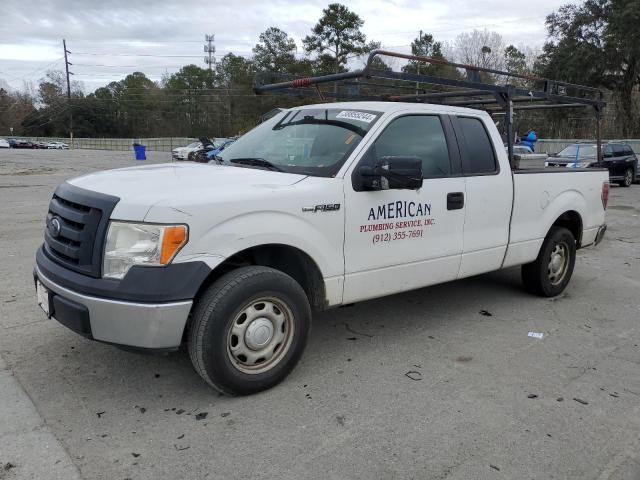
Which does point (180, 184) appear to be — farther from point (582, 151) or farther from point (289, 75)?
point (582, 151)

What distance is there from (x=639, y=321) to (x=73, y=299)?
484 centimetres

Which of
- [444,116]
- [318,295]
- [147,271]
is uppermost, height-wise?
[444,116]

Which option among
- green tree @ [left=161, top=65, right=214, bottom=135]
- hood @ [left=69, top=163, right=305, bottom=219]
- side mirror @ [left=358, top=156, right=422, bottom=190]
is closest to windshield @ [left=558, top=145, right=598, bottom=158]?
side mirror @ [left=358, top=156, right=422, bottom=190]

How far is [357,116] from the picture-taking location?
13.4 ft

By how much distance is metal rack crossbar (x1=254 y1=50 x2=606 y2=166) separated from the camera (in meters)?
4.25

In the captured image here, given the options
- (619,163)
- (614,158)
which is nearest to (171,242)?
(619,163)

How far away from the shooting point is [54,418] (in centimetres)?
311

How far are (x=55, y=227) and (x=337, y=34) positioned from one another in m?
51.8

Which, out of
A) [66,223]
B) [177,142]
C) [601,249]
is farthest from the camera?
[177,142]

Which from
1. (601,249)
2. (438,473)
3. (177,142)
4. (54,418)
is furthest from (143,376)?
(177,142)

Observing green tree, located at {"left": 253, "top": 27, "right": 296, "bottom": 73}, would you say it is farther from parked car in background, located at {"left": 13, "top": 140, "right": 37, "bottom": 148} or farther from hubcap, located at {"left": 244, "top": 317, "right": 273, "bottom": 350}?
hubcap, located at {"left": 244, "top": 317, "right": 273, "bottom": 350}

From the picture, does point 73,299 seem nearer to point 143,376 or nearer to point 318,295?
point 143,376

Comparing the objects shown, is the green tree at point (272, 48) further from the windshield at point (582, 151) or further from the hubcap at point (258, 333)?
the hubcap at point (258, 333)

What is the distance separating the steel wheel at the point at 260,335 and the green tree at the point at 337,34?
1964 inches
